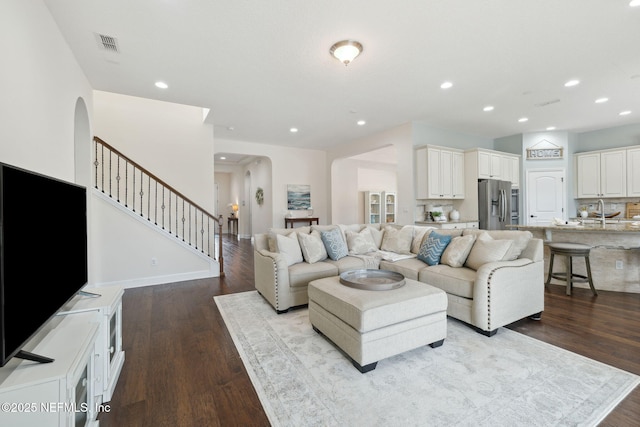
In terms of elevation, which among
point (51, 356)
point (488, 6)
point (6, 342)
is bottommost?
point (51, 356)

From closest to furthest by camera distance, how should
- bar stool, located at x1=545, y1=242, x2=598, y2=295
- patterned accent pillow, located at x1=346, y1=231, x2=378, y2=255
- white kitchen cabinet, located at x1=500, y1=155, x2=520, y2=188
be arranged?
bar stool, located at x1=545, y1=242, x2=598, y2=295 → patterned accent pillow, located at x1=346, y1=231, x2=378, y2=255 → white kitchen cabinet, located at x1=500, y1=155, x2=520, y2=188

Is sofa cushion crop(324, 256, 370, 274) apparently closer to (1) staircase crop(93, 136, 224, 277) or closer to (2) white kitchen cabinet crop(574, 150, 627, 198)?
(1) staircase crop(93, 136, 224, 277)

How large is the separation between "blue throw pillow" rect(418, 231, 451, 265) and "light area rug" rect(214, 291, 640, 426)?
0.88m

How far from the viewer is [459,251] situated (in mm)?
3016

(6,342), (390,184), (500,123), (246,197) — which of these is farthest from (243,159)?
(6,342)

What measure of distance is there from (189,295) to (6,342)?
9.95 ft

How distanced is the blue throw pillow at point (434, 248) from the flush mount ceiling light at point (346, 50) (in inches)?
88.0

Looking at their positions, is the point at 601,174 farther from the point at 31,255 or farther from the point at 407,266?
the point at 31,255

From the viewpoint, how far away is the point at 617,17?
7.95ft

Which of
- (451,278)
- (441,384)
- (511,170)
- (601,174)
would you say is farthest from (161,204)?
(601,174)

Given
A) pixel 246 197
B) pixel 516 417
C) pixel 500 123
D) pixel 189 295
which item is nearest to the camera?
pixel 516 417

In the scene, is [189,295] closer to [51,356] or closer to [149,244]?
[149,244]

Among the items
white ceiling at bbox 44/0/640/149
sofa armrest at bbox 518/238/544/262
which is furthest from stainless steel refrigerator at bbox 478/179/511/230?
sofa armrest at bbox 518/238/544/262

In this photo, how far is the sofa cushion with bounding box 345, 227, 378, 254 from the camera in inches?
152
